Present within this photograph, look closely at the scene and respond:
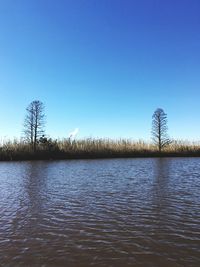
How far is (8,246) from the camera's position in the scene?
7.41 metres

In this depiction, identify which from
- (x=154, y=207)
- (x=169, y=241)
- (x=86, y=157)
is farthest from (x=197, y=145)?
(x=169, y=241)

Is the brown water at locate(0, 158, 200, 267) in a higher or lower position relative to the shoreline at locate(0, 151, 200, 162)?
lower

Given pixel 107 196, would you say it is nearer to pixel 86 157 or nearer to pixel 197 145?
pixel 86 157

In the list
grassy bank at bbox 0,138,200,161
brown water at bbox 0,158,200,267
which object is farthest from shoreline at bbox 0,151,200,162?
brown water at bbox 0,158,200,267

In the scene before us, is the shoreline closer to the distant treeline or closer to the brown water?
the distant treeline

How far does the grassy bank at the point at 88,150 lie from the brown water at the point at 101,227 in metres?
27.9

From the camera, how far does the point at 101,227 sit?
895 cm

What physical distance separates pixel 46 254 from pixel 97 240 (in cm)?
137

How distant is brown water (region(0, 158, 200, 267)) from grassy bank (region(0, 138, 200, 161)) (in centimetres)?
2788

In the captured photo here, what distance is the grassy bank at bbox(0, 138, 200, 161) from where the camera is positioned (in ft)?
140

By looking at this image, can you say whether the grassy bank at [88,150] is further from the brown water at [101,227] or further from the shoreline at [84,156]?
the brown water at [101,227]

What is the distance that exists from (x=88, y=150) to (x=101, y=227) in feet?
121

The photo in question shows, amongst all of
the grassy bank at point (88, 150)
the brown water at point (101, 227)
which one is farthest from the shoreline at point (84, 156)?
the brown water at point (101, 227)

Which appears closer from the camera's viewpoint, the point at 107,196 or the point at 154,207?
the point at 154,207
